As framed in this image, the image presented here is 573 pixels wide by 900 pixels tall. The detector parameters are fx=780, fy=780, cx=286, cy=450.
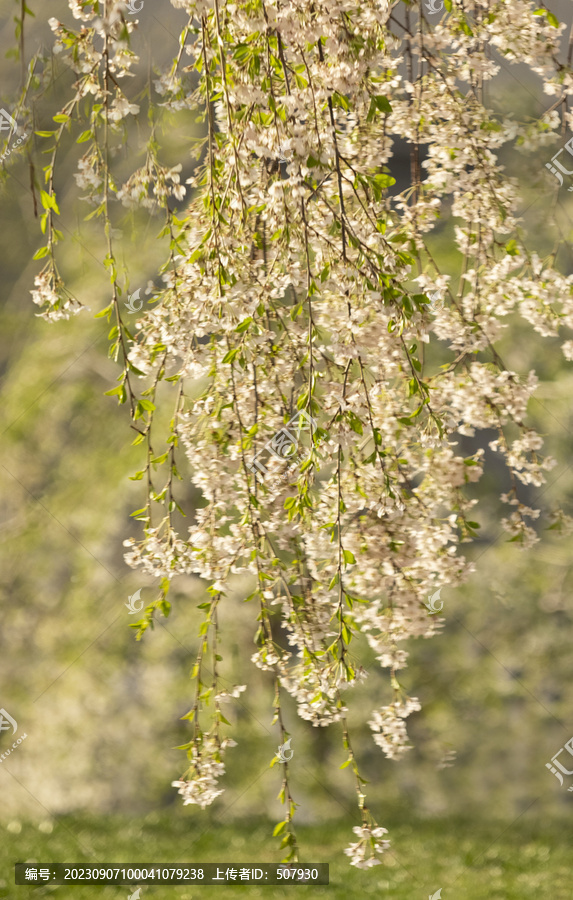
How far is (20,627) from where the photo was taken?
4.16 meters

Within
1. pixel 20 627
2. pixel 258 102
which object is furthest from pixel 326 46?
pixel 20 627

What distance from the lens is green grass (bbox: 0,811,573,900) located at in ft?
10.7

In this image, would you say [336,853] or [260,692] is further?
[260,692]

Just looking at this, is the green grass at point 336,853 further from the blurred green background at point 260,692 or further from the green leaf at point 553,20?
the green leaf at point 553,20

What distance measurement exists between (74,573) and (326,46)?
354 cm

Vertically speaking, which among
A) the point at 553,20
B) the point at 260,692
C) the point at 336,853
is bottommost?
the point at 336,853

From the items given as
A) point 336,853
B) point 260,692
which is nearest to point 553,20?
point 260,692

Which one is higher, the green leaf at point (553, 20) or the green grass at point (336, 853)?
the green leaf at point (553, 20)

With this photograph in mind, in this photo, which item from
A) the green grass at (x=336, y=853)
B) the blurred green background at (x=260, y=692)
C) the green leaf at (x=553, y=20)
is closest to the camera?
the green leaf at (x=553, y=20)

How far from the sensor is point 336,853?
361 centimetres

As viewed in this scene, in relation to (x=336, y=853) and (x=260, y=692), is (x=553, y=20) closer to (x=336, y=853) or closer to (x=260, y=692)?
(x=260, y=692)

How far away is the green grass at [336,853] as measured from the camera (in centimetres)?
326

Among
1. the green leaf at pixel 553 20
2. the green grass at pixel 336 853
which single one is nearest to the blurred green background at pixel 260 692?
the green grass at pixel 336 853

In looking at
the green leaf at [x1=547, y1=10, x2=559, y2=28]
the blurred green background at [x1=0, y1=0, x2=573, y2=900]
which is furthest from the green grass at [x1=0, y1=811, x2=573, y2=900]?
the green leaf at [x1=547, y1=10, x2=559, y2=28]
